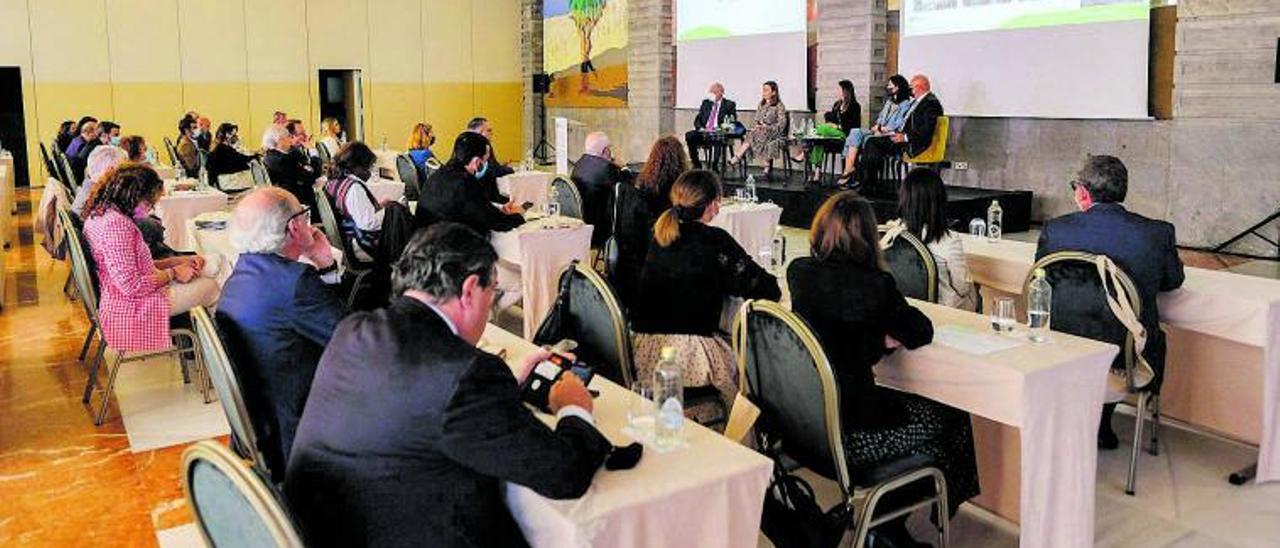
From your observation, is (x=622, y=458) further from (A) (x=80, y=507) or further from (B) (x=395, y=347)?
(A) (x=80, y=507)

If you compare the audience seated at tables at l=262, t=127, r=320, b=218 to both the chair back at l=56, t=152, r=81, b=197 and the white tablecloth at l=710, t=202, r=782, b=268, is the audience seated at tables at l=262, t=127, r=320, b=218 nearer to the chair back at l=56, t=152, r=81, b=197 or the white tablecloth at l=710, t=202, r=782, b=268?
the chair back at l=56, t=152, r=81, b=197

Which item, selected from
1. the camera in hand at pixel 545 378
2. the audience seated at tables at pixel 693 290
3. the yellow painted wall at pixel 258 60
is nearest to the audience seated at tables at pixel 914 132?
the audience seated at tables at pixel 693 290

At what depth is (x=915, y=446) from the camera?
3.07 metres

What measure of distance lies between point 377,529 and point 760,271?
218cm

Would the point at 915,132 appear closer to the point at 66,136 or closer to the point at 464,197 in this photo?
the point at 464,197

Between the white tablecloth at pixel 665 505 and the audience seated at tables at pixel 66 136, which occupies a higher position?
the audience seated at tables at pixel 66 136

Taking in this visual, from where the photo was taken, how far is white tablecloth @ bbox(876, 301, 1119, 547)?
290cm

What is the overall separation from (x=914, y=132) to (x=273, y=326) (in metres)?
8.16

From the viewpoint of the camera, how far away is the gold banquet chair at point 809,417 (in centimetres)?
274

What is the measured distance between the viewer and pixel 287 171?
8.34 metres

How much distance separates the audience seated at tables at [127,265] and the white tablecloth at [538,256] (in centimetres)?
172

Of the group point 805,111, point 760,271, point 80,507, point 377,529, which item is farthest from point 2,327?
point 805,111

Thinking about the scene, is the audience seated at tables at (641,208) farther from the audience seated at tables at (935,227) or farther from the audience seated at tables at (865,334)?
the audience seated at tables at (865,334)

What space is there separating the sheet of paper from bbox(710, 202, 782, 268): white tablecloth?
11.2ft
